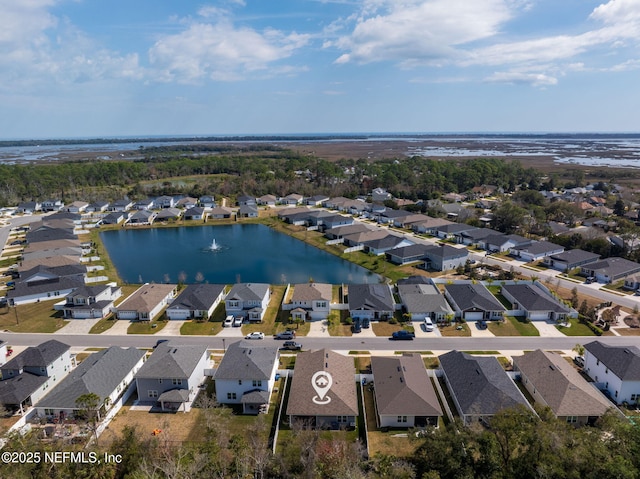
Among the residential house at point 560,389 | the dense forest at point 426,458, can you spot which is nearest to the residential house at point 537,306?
the residential house at point 560,389

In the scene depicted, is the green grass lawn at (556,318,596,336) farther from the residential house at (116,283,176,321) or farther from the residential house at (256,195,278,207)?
the residential house at (256,195,278,207)

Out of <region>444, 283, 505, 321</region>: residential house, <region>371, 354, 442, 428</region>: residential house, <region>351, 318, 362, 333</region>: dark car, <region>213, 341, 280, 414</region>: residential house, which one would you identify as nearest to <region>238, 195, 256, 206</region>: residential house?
<region>351, 318, 362, 333</region>: dark car

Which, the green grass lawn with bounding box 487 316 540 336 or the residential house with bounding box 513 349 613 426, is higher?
the residential house with bounding box 513 349 613 426

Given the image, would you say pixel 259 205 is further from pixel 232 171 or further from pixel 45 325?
pixel 45 325

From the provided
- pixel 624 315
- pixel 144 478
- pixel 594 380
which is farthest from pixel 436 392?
pixel 624 315

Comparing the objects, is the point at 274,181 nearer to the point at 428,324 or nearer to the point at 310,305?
the point at 310,305

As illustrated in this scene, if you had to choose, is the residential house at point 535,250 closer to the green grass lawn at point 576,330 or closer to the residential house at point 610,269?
the residential house at point 610,269
